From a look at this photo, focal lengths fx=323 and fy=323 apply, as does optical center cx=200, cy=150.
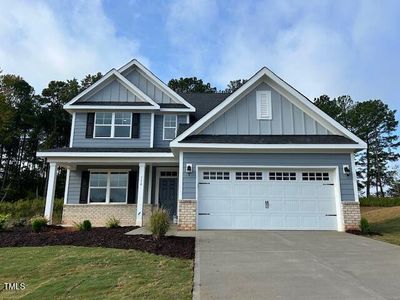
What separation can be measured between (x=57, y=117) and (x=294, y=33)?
107 ft

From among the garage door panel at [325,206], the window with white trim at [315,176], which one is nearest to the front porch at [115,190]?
the window with white trim at [315,176]

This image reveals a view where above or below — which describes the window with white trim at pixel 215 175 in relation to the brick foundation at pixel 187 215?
above

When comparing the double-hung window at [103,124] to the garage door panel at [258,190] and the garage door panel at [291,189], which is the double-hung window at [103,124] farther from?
the garage door panel at [291,189]

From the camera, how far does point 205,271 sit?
581 cm

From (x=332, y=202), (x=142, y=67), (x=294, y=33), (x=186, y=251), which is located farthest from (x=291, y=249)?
(x=142, y=67)

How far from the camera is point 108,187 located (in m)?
15.6

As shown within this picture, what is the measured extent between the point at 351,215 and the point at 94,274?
925cm

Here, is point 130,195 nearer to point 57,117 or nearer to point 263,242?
point 263,242

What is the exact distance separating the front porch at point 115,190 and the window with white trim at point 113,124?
156 cm

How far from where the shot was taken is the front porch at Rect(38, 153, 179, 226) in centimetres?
1504

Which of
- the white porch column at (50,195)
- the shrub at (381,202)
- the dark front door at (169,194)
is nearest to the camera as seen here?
the white porch column at (50,195)

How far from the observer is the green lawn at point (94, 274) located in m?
4.65

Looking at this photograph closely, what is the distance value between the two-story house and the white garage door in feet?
0.12

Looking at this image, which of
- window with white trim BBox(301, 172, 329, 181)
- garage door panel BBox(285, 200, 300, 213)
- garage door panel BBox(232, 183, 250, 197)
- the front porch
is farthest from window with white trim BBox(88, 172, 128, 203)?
window with white trim BBox(301, 172, 329, 181)
